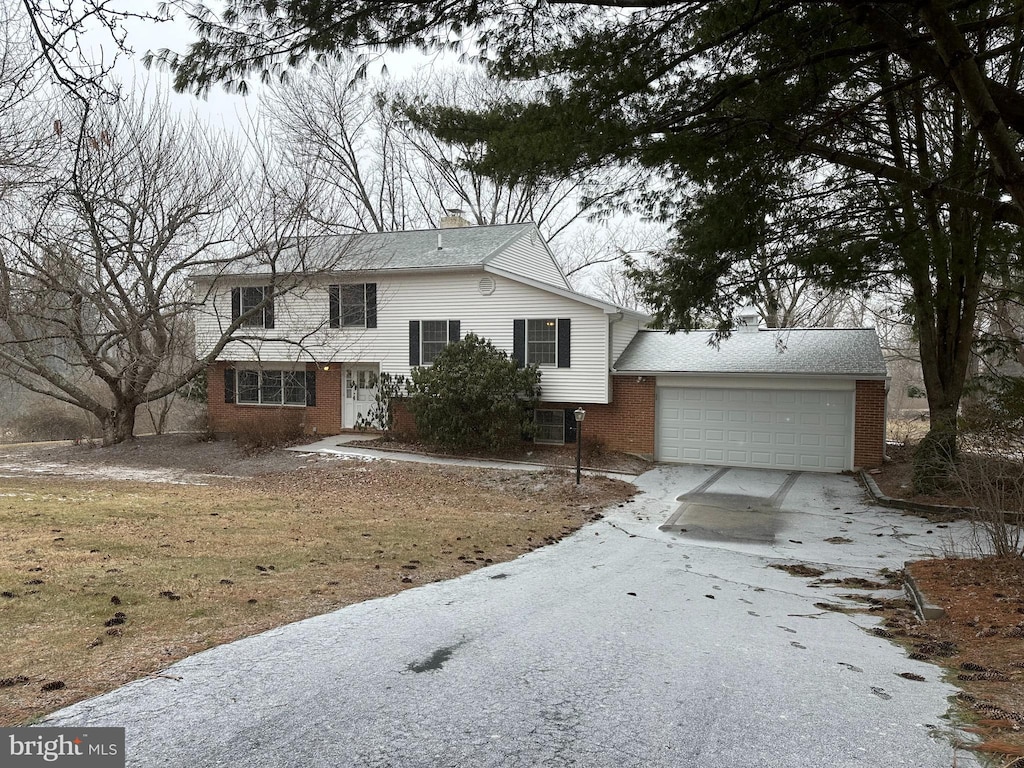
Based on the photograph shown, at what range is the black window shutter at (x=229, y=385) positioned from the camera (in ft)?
72.8

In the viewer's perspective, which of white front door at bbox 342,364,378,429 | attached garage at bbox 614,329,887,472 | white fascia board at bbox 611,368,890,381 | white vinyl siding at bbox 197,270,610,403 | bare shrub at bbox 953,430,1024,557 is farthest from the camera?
white front door at bbox 342,364,378,429

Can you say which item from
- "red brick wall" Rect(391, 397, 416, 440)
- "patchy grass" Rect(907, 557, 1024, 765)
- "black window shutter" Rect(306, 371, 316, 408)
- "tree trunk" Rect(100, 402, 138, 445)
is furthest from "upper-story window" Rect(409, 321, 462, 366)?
"patchy grass" Rect(907, 557, 1024, 765)

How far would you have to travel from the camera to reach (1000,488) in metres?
6.86

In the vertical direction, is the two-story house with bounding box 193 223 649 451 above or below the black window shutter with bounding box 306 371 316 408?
above

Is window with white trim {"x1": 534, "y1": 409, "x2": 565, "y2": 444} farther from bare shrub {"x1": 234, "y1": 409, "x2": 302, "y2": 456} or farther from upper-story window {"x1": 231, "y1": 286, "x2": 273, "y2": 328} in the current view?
upper-story window {"x1": 231, "y1": 286, "x2": 273, "y2": 328}

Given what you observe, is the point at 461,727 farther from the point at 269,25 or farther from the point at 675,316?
the point at 675,316

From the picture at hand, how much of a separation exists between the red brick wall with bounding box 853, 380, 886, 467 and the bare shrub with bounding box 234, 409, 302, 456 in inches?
571

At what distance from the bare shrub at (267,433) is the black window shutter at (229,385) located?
187 cm

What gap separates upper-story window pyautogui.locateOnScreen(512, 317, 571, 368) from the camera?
18.2m

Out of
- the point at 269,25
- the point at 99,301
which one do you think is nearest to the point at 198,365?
the point at 99,301

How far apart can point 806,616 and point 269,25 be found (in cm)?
633

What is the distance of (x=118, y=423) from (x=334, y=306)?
710 centimetres

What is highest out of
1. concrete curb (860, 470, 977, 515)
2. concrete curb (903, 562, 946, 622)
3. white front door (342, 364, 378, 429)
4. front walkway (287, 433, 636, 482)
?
white front door (342, 364, 378, 429)

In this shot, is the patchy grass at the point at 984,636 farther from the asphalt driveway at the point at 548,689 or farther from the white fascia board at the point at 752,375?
the white fascia board at the point at 752,375
